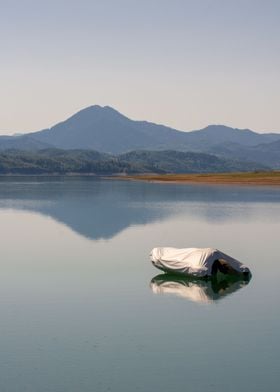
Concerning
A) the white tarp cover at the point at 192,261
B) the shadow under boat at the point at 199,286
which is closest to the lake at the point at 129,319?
the shadow under boat at the point at 199,286

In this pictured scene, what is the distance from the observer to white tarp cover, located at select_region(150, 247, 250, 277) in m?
48.5

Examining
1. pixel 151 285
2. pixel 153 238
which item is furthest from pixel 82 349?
pixel 153 238

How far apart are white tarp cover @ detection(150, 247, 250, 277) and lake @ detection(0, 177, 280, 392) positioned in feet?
4.79

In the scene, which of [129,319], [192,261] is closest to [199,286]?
[192,261]

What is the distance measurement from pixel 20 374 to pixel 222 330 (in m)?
12.5

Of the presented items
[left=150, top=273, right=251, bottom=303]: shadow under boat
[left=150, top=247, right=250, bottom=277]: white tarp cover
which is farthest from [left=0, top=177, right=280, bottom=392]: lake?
[left=150, top=247, right=250, bottom=277]: white tarp cover

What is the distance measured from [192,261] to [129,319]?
1486 cm

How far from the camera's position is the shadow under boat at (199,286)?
43.0 metres

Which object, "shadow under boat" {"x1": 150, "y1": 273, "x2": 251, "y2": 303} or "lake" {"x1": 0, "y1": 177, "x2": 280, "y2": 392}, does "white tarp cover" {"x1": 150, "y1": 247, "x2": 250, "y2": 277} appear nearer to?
"shadow under boat" {"x1": 150, "y1": 273, "x2": 251, "y2": 303}

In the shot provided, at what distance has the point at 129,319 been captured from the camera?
117 ft

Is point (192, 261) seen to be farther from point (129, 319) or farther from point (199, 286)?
point (129, 319)

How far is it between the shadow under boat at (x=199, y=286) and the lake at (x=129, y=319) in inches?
5.9

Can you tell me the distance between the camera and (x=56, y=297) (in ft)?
136

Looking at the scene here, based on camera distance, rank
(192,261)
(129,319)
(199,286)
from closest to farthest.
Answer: (129,319) → (199,286) → (192,261)
